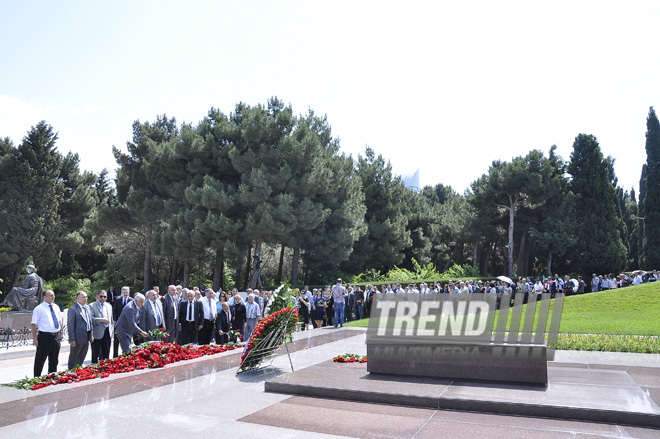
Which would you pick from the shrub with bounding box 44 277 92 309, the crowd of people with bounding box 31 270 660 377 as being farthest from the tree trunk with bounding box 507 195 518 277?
the shrub with bounding box 44 277 92 309

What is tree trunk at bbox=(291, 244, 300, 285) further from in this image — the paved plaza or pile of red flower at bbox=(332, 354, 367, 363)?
the paved plaza

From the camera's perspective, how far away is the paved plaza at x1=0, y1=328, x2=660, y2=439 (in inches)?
223

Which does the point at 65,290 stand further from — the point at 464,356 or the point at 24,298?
the point at 464,356

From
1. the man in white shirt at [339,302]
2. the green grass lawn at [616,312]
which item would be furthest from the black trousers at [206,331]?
the green grass lawn at [616,312]

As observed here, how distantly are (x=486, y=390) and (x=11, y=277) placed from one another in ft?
127

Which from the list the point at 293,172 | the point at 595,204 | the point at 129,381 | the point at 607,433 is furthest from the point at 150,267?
the point at 595,204

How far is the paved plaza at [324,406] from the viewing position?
5660 millimetres

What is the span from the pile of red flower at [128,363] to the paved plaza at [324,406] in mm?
236

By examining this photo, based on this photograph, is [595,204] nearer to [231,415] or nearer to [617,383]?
[617,383]

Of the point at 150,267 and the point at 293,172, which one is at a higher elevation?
the point at 293,172

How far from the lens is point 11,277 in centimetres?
3562

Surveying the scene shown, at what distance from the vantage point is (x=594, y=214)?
4150cm

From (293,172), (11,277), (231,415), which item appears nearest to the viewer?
(231,415)

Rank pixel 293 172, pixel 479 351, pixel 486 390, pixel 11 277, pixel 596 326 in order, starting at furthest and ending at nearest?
pixel 11 277 < pixel 293 172 < pixel 596 326 < pixel 479 351 < pixel 486 390
